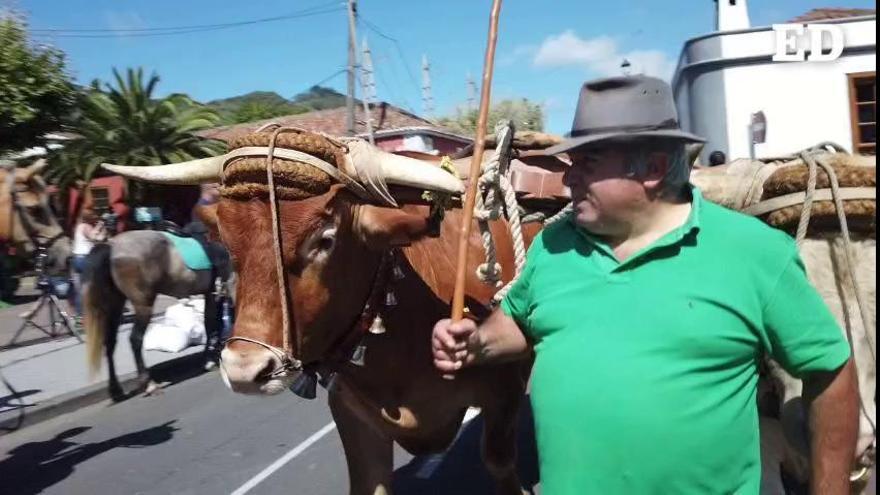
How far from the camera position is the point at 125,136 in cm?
1908

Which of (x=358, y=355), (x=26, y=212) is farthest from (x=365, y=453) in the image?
(x=26, y=212)

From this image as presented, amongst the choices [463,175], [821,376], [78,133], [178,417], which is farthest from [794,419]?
[78,133]

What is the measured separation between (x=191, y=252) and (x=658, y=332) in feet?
29.0

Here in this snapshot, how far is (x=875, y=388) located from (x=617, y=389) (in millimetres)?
1040

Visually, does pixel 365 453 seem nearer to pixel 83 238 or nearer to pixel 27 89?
pixel 83 238

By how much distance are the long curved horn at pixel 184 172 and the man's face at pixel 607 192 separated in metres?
1.58

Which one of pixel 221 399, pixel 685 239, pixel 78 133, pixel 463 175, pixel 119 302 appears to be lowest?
pixel 221 399

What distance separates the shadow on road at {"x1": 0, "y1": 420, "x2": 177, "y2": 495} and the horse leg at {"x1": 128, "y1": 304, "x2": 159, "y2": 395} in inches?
51.7

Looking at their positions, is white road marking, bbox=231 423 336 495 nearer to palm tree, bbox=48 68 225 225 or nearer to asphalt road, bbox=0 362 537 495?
asphalt road, bbox=0 362 537 495

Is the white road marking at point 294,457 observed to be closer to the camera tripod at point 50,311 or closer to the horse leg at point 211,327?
the horse leg at point 211,327

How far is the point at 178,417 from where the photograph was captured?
813cm

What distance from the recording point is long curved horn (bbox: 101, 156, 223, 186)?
10.8 feet

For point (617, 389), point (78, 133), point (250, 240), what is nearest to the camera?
point (617, 389)

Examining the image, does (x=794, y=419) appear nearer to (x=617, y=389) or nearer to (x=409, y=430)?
(x=617, y=389)
